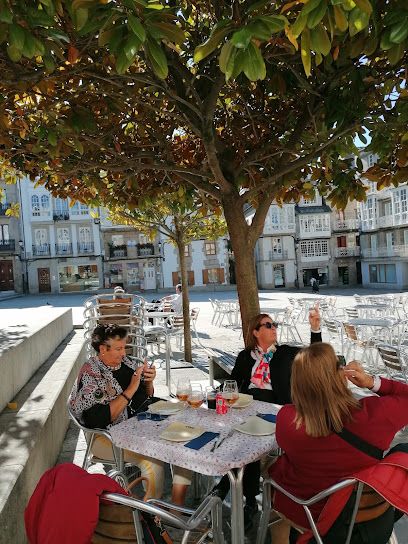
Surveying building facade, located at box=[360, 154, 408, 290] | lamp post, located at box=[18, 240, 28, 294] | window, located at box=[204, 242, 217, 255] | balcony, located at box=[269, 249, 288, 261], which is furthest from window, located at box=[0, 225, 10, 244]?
building facade, located at box=[360, 154, 408, 290]

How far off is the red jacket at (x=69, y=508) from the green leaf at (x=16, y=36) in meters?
1.71

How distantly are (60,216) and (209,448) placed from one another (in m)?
46.2

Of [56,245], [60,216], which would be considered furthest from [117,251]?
[60,216]

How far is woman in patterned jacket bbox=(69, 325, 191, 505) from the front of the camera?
3.12 meters

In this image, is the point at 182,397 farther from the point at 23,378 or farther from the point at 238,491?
the point at 23,378

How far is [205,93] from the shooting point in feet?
14.5

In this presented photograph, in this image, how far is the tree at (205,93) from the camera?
1.90m

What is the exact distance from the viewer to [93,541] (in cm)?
171

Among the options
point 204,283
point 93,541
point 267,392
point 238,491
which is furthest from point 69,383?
point 204,283

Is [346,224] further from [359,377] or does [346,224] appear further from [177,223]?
[359,377]

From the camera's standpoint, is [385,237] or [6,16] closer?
[6,16]

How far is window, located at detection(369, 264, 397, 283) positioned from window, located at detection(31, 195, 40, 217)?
32216mm

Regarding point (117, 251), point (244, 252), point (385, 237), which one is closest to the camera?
point (244, 252)

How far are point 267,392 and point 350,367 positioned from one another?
1.23 m
